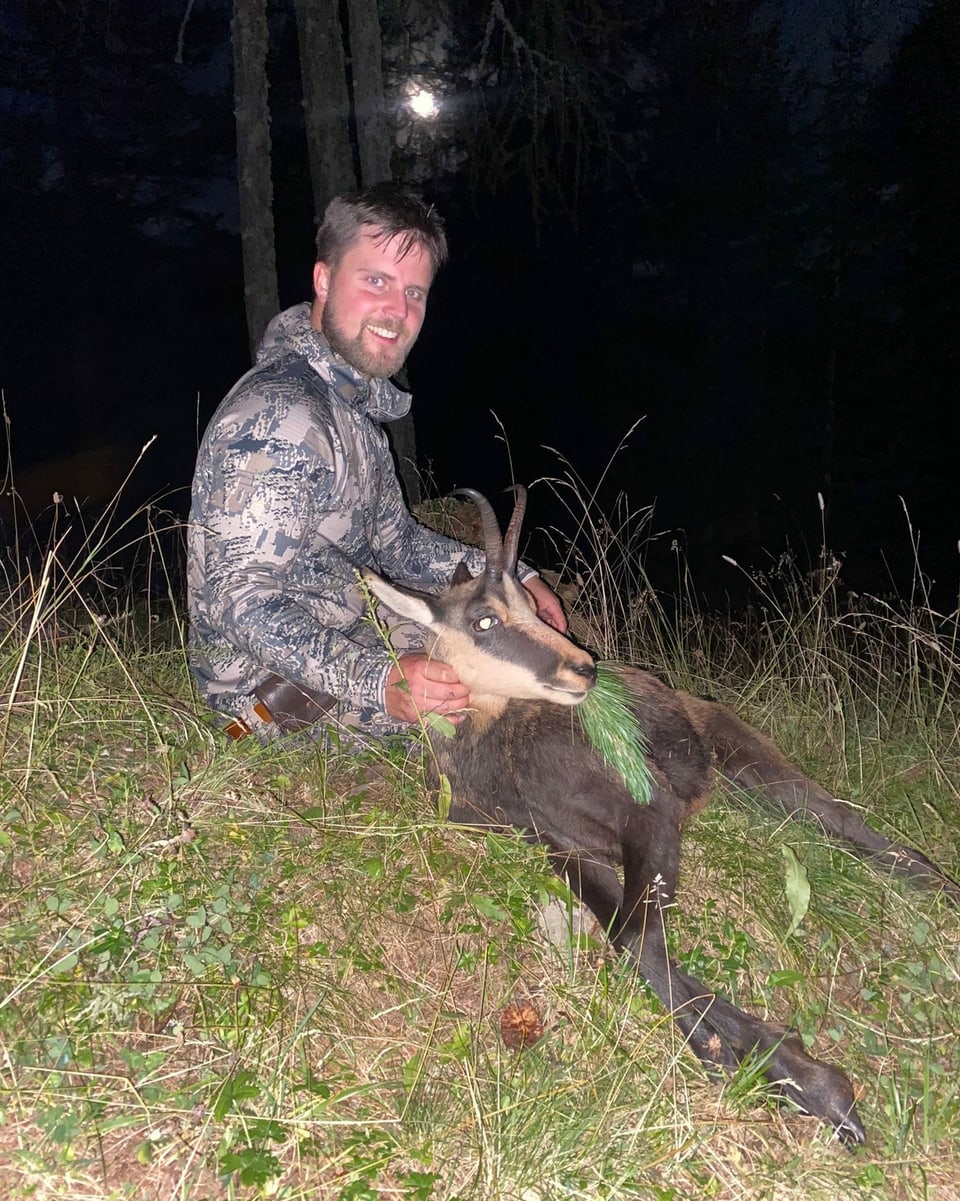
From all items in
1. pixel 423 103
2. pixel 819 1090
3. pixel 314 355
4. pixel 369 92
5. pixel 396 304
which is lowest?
pixel 819 1090

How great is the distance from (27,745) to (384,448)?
2.06 m

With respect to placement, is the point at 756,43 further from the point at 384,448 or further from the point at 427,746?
the point at 427,746

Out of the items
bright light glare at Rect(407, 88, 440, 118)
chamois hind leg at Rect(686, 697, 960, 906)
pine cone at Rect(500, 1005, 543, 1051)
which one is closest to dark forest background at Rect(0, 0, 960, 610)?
bright light glare at Rect(407, 88, 440, 118)

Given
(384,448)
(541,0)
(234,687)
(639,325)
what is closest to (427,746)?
(234,687)

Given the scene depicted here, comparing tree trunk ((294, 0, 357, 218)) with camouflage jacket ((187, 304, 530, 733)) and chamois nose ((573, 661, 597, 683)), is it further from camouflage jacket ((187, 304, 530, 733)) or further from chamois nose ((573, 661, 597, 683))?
chamois nose ((573, 661, 597, 683))

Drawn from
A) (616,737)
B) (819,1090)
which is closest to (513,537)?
(616,737)

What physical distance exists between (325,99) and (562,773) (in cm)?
689

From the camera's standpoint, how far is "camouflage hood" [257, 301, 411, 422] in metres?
4.18

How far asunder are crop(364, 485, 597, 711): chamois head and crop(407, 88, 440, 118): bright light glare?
8.07 metres

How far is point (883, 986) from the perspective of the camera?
10.2 ft

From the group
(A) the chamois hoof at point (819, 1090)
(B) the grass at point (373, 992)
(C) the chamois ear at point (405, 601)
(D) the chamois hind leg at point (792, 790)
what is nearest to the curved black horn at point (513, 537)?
(C) the chamois ear at point (405, 601)

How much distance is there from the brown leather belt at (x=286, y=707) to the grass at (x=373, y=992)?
5.0 inches

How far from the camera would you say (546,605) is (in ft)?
14.1

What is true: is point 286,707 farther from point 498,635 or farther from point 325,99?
point 325,99
